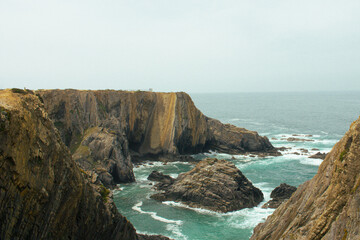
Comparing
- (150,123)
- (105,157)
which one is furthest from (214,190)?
(150,123)

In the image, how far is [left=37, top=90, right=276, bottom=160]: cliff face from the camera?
67688 mm

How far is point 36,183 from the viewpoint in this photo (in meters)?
17.7

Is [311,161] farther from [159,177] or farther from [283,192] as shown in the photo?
[159,177]

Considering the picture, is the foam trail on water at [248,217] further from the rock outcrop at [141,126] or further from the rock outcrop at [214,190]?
the rock outcrop at [141,126]

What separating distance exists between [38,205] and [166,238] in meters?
17.7

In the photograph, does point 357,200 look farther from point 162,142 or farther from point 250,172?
point 162,142

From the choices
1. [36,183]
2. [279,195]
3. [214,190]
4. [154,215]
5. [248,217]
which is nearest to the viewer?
[36,183]

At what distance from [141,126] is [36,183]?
195ft

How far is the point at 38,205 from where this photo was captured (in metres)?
18.0

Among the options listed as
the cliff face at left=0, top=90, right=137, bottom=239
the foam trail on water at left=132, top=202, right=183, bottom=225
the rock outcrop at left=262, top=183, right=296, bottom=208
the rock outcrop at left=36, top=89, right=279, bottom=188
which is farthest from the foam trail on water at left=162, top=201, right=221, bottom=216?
the cliff face at left=0, top=90, right=137, bottom=239

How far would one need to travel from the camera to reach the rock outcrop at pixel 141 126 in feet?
208

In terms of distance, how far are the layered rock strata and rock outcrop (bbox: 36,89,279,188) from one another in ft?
114

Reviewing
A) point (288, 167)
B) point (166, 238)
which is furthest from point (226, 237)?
point (288, 167)

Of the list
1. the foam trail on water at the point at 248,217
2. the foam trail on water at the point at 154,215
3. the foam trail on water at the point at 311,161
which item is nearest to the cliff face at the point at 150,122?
the foam trail on water at the point at 311,161
